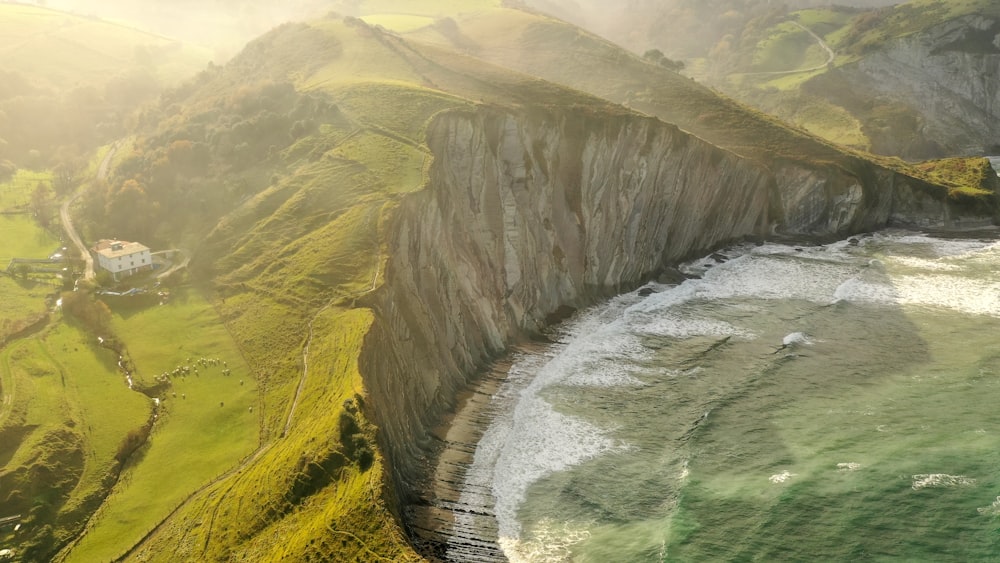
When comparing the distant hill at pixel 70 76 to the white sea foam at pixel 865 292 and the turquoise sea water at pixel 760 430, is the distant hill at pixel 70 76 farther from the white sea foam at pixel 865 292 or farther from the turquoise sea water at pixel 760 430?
the white sea foam at pixel 865 292

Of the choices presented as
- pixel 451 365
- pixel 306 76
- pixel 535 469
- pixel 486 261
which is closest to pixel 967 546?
pixel 535 469

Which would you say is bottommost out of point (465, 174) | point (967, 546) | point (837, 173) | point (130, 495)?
point (130, 495)

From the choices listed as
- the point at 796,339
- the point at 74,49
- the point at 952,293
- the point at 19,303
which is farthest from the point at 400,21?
the point at 952,293

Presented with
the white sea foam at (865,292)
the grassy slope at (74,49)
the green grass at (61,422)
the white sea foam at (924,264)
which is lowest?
the green grass at (61,422)

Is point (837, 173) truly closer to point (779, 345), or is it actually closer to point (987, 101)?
point (779, 345)

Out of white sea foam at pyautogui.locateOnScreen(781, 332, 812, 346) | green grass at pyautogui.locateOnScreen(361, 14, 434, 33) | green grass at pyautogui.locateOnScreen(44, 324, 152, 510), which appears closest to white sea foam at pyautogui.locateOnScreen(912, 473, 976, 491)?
white sea foam at pyautogui.locateOnScreen(781, 332, 812, 346)

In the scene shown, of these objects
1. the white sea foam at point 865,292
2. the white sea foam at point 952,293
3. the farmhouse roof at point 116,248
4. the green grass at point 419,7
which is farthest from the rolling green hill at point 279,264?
the green grass at point 419,7

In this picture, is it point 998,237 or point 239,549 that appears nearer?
point 239,549

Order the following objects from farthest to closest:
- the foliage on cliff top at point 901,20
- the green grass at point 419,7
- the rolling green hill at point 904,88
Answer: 1. the green grass at point 419,7
2. the foliage on cliff top at point 901,20
3. the rolling green hill at point 904,88
